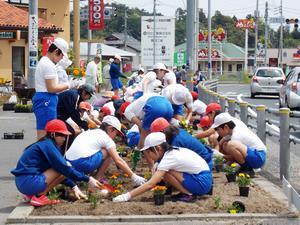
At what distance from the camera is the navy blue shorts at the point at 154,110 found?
10094mm

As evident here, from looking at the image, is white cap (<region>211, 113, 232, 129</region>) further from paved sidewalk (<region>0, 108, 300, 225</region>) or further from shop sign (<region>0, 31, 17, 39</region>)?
shop sign (<region>0, 31, 17, 39</region>)

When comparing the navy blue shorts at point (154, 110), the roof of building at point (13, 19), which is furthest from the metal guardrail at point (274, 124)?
the roof of building at point (13, 19)

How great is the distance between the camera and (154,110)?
33.1ft

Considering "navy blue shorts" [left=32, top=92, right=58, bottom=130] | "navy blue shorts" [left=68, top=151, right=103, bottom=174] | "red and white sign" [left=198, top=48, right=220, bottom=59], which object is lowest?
"navy blue shorts" [left=68, top=151, right=103, bottom=174]

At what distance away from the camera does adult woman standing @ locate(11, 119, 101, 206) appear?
785cm

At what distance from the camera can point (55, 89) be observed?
923 centimetres

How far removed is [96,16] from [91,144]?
113ft

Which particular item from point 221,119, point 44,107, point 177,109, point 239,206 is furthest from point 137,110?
point 239,206

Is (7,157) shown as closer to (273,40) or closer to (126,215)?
(126,215)

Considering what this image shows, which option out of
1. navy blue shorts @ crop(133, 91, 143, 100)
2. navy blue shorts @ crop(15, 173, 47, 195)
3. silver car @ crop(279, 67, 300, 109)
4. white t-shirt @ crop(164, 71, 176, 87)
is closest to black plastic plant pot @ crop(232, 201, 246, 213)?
navy blue shorts @ crop(15, 173, 47, 195)

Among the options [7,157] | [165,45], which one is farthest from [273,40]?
[7,157]

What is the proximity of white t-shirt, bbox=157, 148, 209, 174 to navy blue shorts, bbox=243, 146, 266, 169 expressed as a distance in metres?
1.85

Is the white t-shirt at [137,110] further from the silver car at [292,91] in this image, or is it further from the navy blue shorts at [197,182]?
the silver car at [292,91]

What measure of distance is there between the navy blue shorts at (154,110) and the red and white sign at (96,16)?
32332mm
